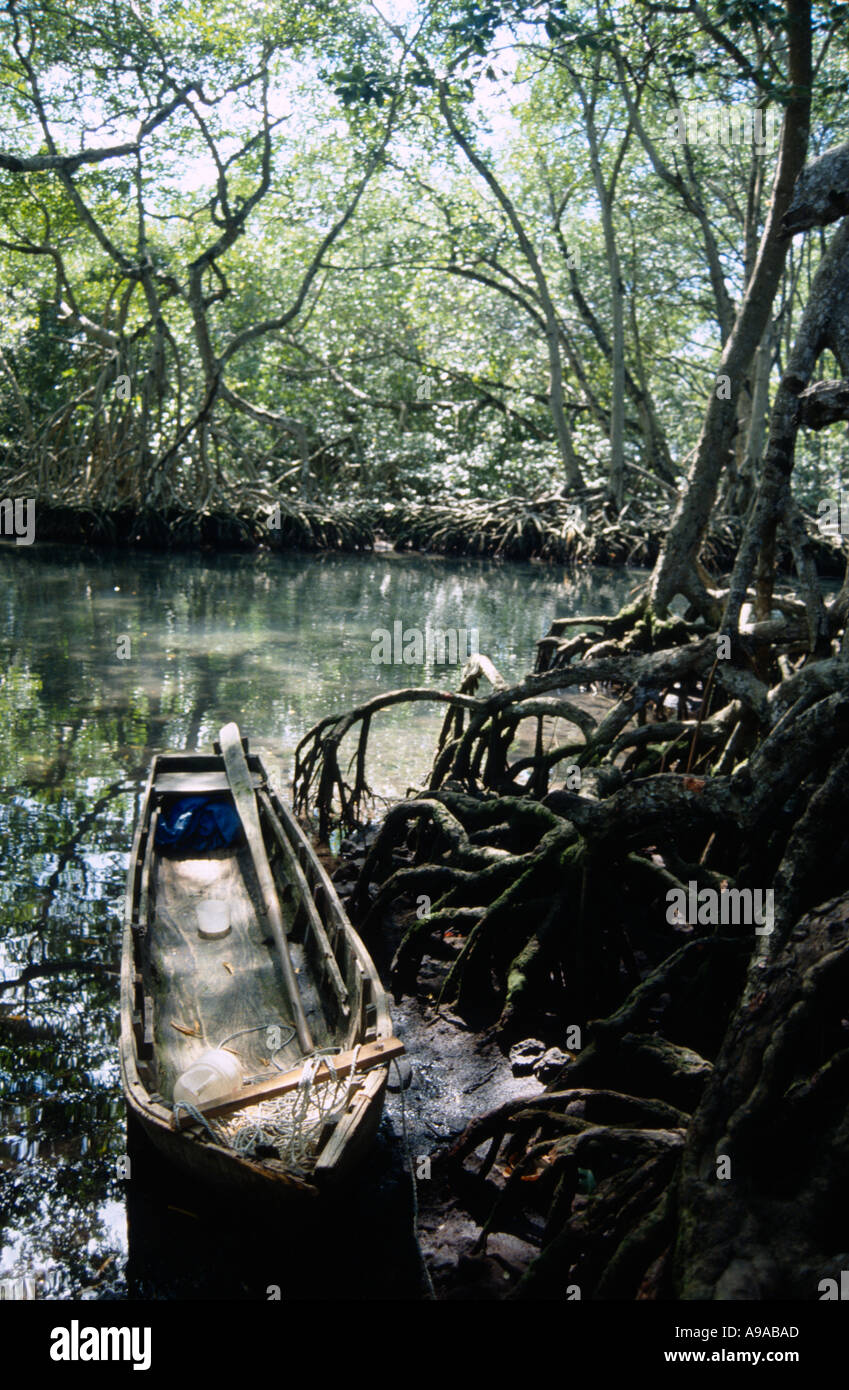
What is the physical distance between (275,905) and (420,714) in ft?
19.7

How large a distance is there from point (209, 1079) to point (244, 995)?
3.37ft

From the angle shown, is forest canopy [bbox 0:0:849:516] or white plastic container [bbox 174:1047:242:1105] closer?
white plastic container [bbox 174:1047:242:1105]

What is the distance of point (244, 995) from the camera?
5223mm

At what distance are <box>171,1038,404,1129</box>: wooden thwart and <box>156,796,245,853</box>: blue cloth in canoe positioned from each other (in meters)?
2.87

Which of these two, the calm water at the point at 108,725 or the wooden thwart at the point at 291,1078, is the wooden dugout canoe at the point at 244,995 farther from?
the calm water at the point at 108,725

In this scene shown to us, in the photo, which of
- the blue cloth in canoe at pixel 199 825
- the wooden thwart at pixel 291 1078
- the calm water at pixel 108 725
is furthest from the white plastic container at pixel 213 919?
the wooden thwart at pixel 291 1078

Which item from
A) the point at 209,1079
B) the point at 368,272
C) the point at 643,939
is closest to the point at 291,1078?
the point at 209,1079

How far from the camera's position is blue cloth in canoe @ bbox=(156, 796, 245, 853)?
6.88 m

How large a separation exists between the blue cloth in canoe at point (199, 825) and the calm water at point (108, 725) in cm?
55

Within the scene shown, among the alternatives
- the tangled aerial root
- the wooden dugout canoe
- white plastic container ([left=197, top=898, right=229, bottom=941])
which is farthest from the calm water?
the tangled aerial root

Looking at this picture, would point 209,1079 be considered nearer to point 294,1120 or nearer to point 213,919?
point 294,1120

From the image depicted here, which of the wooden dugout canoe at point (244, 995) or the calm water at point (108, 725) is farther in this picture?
the calm water at point (108, 725)

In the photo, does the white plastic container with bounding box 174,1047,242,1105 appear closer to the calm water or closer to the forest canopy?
the calm water

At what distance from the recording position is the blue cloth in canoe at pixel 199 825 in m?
6.88
